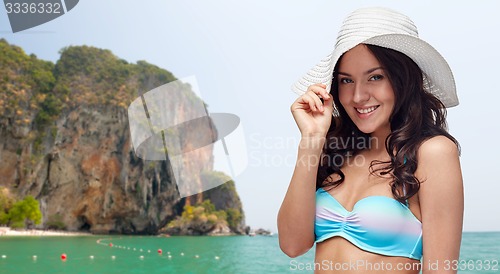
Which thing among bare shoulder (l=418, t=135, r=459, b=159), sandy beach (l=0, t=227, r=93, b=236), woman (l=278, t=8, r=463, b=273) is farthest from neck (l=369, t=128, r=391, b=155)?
sandy beach (l=0, t=227, r=93, b=236)

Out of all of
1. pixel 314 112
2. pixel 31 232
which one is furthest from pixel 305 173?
pixel 31 232

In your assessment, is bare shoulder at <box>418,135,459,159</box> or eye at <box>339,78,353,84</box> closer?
bare shoulder at <box>418,135,459,159</box>

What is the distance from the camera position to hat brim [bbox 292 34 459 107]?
1.45m

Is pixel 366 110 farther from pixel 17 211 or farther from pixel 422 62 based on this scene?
pixel 17 211

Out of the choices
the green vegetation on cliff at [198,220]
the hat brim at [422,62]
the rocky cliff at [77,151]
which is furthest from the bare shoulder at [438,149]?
the green vegetation on cliff at [198,220]

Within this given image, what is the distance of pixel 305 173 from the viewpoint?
4.85 feet

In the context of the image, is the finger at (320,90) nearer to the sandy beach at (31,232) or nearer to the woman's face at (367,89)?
the woman's face at (367,89)

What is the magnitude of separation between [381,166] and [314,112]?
0.25 m

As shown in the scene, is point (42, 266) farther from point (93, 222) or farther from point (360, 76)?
point (93, 222)

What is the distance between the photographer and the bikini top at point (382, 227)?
135 cm

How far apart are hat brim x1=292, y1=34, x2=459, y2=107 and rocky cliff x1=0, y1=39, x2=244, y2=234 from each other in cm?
4839

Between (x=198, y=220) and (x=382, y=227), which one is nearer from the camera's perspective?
(x=382, y=227)

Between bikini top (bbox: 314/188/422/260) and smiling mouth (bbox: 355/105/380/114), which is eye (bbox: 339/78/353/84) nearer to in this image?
smiling mouth (bbox: 355/105/380/114)

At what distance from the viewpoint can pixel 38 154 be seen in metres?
47.8
